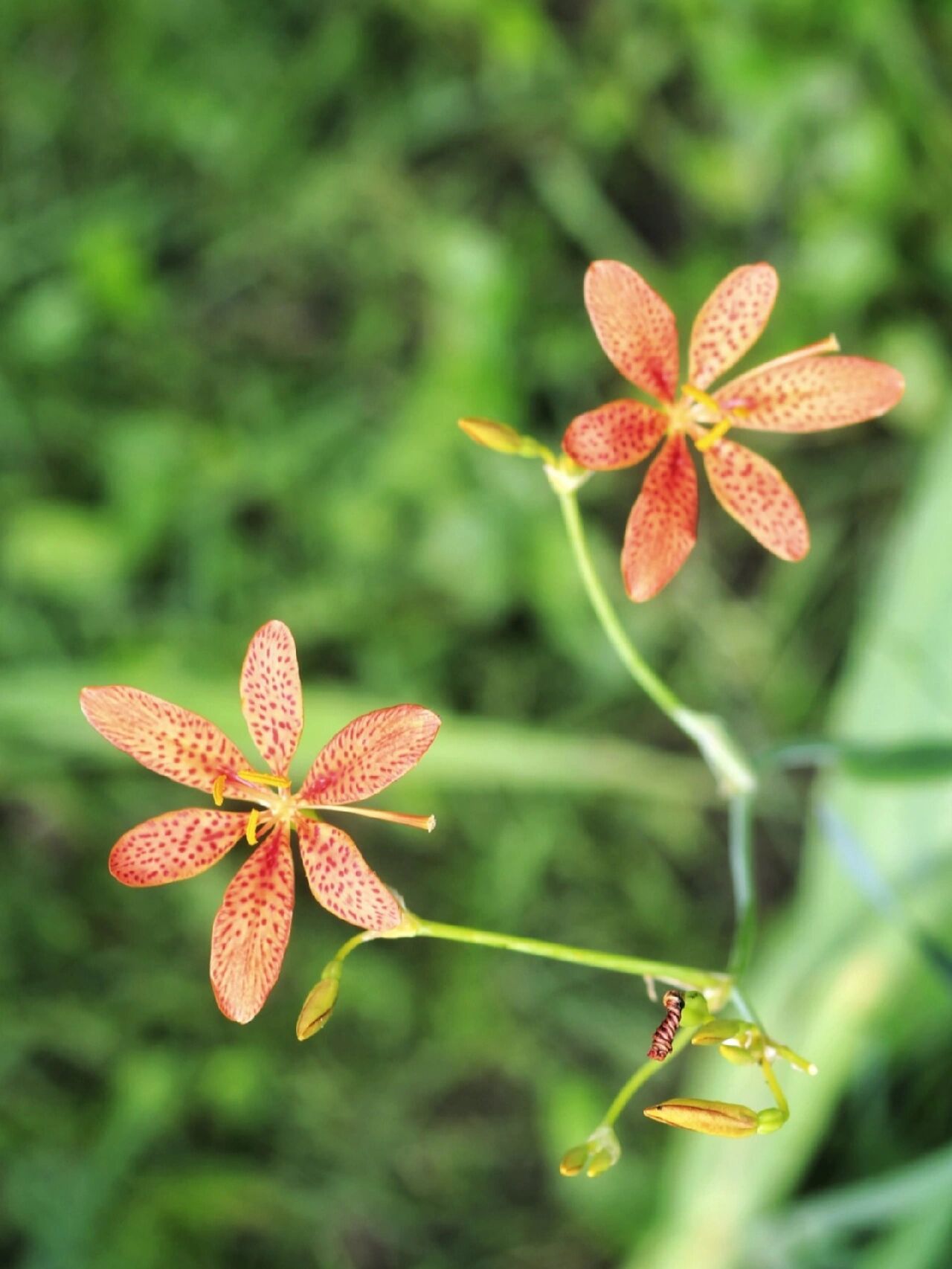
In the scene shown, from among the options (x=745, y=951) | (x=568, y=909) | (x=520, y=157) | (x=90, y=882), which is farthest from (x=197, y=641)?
(x=745, y=951)

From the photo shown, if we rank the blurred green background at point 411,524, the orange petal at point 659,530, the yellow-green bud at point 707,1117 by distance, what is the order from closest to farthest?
the yellow-green bud at point 707,1117
the orange petal at point 659,530
the blurred green background at point 411,524

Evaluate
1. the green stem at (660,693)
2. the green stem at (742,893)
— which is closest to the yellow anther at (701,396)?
the green stem at (660,693)

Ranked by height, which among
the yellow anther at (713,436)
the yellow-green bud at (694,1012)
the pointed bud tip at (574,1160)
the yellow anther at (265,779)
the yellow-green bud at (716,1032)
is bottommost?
the pointed bud tip at (574,1160)

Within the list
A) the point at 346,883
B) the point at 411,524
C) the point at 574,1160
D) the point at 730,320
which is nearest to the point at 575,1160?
the point at 574,1160

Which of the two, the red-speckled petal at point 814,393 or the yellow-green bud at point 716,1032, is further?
the red-speckled petal at point 814,393

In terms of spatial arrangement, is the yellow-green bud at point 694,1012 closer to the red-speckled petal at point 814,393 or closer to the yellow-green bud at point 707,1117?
the yellow-green bud at point 707,1117

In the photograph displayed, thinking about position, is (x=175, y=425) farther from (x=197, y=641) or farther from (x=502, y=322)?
(x=502, y=322)
